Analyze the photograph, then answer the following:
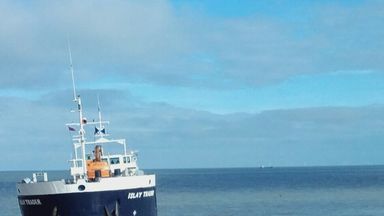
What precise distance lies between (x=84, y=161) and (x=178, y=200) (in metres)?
69.4

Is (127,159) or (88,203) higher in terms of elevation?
(127,159)

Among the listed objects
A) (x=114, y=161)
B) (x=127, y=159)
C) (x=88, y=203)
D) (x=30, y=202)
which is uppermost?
(x=127, y=159)

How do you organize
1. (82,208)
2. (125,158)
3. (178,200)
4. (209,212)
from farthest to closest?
(178,200) < (209,212) < (125,158) < (82,208)

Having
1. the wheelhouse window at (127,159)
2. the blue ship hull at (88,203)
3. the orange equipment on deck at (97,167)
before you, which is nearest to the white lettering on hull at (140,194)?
the blue ship hull at (88,203)

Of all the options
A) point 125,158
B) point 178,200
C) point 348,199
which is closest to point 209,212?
point 178,200

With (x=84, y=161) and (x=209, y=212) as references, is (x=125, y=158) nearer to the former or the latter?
(x=84, y=161)

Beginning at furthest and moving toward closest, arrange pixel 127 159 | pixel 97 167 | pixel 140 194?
pixel 127 159, pixel 97 167, pixel 140 194

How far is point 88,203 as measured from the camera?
49250mm

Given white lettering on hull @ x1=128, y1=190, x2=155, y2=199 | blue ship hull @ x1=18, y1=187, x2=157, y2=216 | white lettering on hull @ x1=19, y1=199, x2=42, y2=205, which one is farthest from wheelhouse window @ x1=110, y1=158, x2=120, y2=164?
white lettering on hull @ x1=19, y1=199, x2=42, y2=205

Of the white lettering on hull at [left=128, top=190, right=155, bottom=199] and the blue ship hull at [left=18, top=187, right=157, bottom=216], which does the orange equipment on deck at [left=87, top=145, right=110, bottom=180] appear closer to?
the white lettering on hull at [left=128, top=190, right=155, bottom=199]

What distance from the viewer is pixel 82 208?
49.2 metres

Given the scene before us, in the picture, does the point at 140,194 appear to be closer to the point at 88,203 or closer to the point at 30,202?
the point at 88,203

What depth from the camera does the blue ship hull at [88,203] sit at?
4922cm

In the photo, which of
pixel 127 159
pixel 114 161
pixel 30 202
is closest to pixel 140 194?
pixel 114 161
